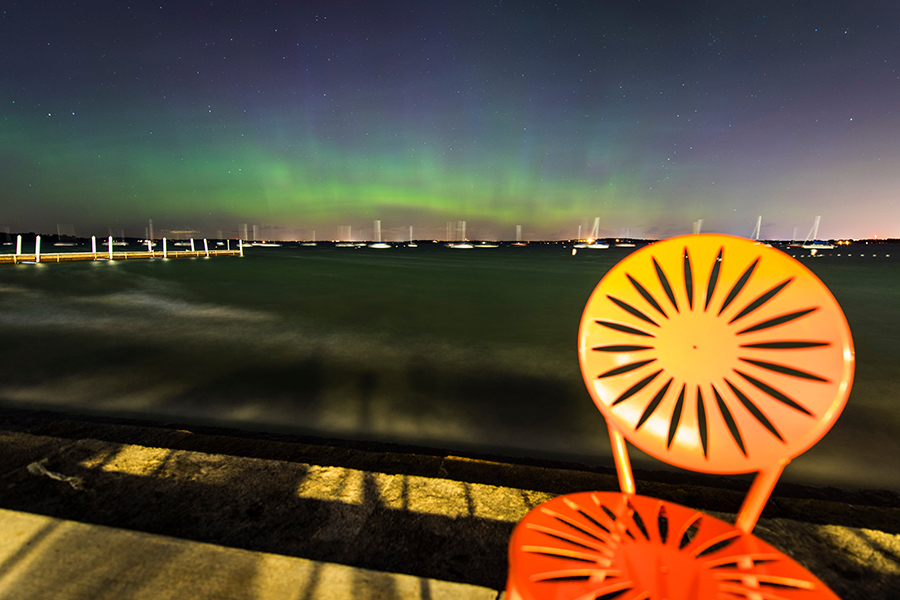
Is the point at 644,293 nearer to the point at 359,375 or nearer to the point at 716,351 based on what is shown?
the point at 716,351

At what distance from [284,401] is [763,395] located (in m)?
4.31

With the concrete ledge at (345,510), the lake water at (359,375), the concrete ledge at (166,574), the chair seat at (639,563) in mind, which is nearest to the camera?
the chair seat at (639,563)

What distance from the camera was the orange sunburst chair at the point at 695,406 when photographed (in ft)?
2.85

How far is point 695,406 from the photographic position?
116 cm

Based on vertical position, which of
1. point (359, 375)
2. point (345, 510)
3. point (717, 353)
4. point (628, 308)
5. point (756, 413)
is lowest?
point (359, 375)

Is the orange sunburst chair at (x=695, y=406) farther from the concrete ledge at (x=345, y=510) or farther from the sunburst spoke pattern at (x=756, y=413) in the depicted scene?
the concrete ledge at (x=345, y=510)

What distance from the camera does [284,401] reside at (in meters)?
4.27

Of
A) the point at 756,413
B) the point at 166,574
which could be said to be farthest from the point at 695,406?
the point at 166,574

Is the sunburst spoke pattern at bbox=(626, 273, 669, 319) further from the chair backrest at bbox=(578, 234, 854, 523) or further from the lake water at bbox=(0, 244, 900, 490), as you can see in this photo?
the lake water at bbox=(0, 244, 900, 490)

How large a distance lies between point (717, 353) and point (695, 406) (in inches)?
7.1

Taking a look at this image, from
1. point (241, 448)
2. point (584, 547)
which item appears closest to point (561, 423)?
point (241, 448)

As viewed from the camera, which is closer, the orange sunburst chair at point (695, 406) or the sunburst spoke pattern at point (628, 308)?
the orange sunburst chair at point (695, 406)

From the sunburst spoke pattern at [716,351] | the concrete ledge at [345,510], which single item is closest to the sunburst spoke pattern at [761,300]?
the sunburst spoke pattern at [716,351]

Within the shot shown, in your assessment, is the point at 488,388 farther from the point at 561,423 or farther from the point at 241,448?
the point at 241,448
